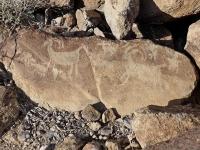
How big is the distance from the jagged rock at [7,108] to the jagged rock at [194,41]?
1842mm

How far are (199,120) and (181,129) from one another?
0.57ft

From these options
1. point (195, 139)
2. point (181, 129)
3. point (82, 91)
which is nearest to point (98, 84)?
point (82, 91)

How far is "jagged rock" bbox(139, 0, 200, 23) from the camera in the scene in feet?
17.5

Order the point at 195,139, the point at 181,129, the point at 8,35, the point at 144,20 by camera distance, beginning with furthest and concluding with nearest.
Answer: the point at 144,20 < the point at 8,35 < the point at 181,129 < the point at 195,139

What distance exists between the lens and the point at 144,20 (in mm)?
5562

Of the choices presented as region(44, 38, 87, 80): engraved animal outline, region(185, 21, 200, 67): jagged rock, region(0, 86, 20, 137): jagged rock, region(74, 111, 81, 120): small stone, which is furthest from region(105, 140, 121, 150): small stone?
region(185, 21, 200, 67): jagged rock

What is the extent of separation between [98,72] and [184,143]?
4.50 ft

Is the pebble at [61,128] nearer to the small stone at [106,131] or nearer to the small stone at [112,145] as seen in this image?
the small stone at [106,131]

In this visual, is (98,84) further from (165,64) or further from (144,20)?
(144,20)

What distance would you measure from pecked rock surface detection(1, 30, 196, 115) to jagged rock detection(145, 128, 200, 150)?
96 cm

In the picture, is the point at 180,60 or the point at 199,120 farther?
the point at 180,60

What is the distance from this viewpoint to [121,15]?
5109mm

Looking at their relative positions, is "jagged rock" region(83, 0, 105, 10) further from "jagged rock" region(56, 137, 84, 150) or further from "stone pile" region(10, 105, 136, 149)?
"jagged rock" region(56, 137, 84, 150)

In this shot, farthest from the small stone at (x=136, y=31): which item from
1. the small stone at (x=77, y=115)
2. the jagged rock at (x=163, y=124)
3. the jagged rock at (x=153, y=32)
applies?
the jagged rock at (x=163, y=124)
